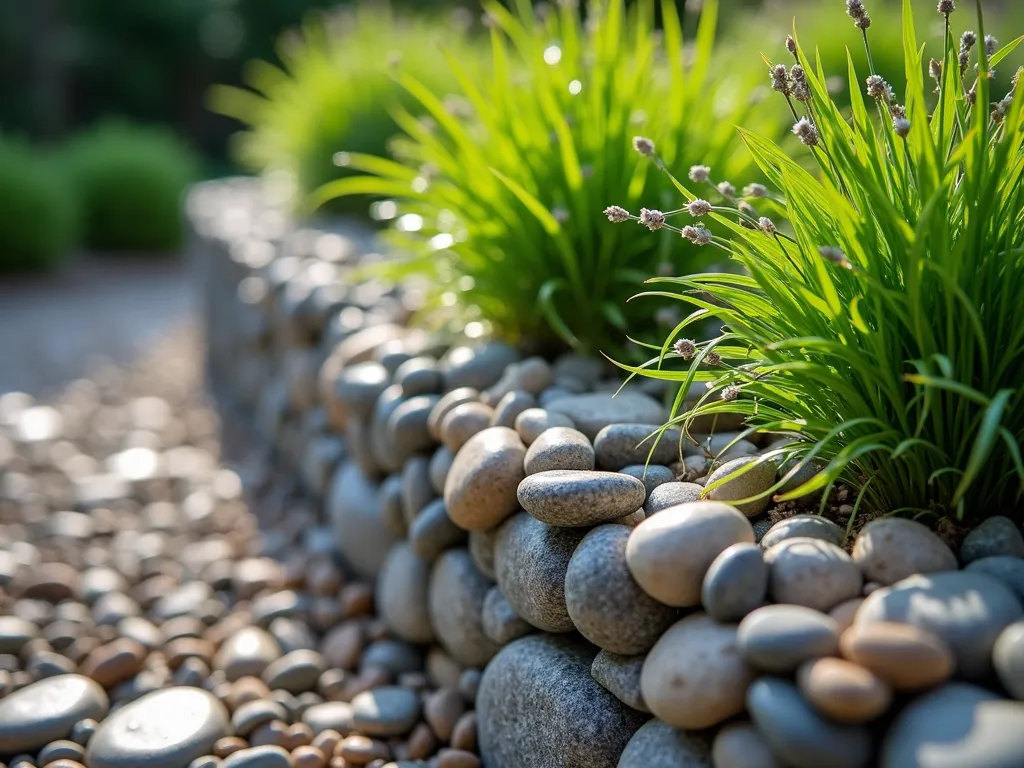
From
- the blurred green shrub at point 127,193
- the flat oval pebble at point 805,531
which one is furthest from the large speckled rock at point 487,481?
the blurred green shrub at point 127,193

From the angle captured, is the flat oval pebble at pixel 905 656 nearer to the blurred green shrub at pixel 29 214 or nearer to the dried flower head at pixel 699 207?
the dried flower head at pixel 699 207

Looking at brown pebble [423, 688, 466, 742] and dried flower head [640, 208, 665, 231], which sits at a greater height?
dried flower head [640, 208, 665, 231]

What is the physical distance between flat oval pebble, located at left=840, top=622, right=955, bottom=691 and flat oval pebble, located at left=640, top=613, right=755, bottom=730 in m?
0.15

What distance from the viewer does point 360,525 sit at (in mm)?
2324

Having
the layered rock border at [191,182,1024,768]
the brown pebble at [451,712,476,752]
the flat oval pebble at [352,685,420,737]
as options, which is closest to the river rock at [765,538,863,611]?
the layered rock border at [191,182,1024,768]

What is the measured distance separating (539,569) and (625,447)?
0.90 feet

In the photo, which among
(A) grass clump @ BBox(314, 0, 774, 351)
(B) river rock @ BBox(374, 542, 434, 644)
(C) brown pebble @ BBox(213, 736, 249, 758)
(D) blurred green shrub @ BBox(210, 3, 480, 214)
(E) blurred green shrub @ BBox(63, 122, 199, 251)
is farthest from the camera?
(E) blurred green shrub @ BBox(63, 122, 199, 251)

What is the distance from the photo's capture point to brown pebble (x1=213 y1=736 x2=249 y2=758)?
1.64 metres

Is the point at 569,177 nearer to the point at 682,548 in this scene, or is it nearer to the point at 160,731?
the point at 682,548

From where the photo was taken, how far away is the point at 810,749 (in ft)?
3.28

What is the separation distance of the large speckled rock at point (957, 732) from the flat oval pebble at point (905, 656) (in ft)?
0.09

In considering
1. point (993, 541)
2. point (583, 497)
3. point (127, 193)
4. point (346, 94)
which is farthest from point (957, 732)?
point (127, 193)

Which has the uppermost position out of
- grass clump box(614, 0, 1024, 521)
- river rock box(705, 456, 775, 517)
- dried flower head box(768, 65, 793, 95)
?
dried flower head box(768, 65, 793, 95)

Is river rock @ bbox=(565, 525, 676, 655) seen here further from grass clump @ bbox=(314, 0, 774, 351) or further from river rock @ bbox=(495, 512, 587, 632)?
grass clump @ bbox=(314, 0, 774, 351)
